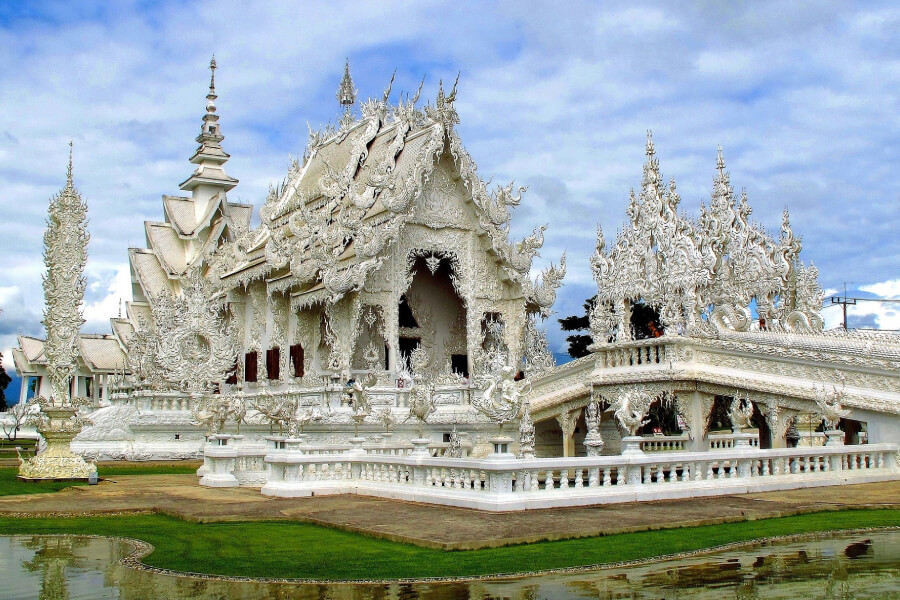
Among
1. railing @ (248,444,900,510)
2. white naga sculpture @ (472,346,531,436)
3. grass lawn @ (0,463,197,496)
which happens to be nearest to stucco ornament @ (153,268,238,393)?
grass lawn @ (0,463,197,496)

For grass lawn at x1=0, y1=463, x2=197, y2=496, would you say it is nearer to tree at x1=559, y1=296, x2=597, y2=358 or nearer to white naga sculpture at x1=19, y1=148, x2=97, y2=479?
white naga sculpture at x1=19, y1=148, x2=97, y2=479

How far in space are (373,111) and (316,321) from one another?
7062 mm

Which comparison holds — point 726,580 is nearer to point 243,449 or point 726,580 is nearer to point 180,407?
point 243,449

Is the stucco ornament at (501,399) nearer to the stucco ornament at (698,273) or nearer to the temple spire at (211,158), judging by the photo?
the stucco ornament at (698,273)

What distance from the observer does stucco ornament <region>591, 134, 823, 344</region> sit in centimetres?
2180

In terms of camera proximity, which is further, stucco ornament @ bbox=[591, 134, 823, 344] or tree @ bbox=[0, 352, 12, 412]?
tree @ bbox=[0, 352, 12, 412]

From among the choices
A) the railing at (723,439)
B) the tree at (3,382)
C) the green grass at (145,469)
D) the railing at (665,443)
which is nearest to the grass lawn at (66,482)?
the green grass at (145,469)

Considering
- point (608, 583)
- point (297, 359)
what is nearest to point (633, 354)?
point (297, 359)

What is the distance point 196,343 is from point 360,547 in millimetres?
19614

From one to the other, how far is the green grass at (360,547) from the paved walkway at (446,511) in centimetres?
20

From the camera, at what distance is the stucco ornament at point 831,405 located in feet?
49.7

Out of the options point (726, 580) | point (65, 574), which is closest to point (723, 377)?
point (726, 580)

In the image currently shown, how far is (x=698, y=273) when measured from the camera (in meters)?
21.7

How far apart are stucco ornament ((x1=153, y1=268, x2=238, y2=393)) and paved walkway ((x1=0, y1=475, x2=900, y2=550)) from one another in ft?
36.1
